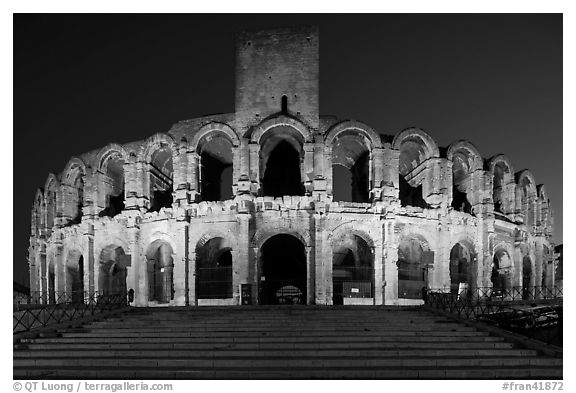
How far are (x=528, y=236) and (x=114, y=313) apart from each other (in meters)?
22.4

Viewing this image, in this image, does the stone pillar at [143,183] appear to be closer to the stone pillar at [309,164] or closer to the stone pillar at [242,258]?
the stone pillar at [242,258]

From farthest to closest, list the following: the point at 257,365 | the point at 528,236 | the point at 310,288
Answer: the point at 528,236 < the point at 310,288 < the point at 257,365

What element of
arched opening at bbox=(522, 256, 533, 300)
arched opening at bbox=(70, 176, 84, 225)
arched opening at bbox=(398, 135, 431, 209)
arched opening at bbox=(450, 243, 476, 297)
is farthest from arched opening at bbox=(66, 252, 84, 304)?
arched opening at bbox=(522, 256, 533, 300)

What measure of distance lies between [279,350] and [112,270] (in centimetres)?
1828

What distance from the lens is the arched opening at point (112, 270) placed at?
28.2 meters

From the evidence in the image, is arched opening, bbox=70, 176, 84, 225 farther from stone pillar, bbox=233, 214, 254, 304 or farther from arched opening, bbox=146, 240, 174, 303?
stone pillar, bbox=233, 214, 254, 304

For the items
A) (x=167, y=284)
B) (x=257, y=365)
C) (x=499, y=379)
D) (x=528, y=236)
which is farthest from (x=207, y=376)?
(x=528, y=236)

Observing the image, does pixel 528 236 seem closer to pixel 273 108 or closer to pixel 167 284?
pixel 273 108

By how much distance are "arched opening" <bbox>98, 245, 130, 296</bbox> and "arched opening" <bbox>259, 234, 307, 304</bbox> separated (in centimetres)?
725

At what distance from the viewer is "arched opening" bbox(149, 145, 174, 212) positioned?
28203mm

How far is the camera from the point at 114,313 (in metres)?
19.2

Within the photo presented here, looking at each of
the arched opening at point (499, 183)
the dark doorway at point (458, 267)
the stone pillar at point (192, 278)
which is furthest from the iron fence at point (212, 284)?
the arched opening at point (499, 183)

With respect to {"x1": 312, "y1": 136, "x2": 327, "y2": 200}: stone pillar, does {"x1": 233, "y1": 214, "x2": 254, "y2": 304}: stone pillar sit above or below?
below

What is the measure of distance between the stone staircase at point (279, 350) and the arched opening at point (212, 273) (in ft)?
24.5
